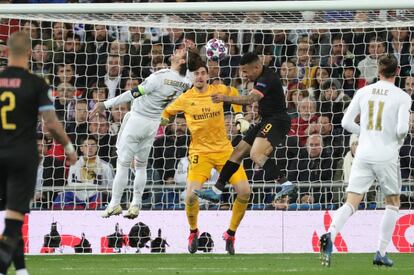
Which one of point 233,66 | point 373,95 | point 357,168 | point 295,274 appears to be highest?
point 233,66

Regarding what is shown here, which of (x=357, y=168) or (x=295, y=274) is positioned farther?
(x=357, y=168)

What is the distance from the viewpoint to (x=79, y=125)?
17.8 meters

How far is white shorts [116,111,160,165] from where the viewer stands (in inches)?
638

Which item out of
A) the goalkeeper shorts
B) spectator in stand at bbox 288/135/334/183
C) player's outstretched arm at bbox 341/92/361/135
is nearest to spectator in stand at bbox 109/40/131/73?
the goalkeeper shorts

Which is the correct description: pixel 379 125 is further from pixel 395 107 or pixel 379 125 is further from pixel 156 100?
pixel 156 100

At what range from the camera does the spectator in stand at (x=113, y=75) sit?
714 inches

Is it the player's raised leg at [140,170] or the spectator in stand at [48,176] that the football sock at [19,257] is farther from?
the spectator in stand at [48,176]

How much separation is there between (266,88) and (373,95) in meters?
2.68

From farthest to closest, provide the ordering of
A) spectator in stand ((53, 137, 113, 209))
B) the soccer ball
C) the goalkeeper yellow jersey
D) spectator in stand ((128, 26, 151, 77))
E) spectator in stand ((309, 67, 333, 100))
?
spectator in stand ((128, 26, 151, 77))
spectator in stand ((309, 67, 333, 100))
spectator in stand ((53, 137, 113, 209))
the soccer ball
the goalkeeper yellow jersey

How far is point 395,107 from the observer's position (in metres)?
12.4

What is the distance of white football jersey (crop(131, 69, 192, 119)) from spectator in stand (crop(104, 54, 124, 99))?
68.8 inches

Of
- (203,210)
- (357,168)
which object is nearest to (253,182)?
(203,210)

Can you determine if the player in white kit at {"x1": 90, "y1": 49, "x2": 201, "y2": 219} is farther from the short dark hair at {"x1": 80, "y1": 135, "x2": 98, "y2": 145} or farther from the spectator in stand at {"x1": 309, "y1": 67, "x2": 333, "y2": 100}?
the spectator in stand at {"x1": 309, "y1": 67, "x2": 333, "y2": 100}

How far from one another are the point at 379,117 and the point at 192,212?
13.5 ft
